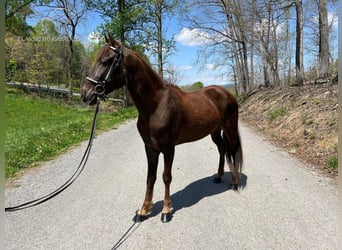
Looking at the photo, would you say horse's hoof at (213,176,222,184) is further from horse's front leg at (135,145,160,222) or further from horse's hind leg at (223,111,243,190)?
horse's front leg at (135,145,160,222)

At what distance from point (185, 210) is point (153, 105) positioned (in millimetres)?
1430

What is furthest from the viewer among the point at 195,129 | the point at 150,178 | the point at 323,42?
the point at 323,42

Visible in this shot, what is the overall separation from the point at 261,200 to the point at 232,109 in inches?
57.6

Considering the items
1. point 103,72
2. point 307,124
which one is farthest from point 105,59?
point 307,124

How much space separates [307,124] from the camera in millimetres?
7148

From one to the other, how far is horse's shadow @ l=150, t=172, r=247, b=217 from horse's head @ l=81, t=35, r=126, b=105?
5.48ft

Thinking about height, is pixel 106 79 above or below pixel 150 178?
above

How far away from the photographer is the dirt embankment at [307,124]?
223 inches

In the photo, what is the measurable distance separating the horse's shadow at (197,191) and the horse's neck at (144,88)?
1362 millimetres

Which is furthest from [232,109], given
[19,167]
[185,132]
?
[19,167]

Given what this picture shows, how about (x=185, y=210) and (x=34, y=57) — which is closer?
(x=185, y=210)

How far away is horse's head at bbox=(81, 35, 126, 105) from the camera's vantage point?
9.46ft

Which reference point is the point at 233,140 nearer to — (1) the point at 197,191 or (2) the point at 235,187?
(2) the point at 235,187

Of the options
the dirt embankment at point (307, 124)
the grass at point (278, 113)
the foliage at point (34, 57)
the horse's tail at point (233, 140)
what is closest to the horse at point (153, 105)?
the horse's tail at point (233, 140)
